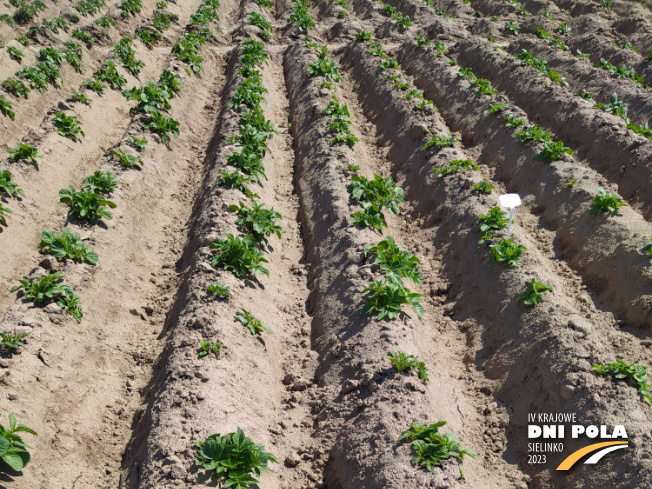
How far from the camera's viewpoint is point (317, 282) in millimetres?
8602

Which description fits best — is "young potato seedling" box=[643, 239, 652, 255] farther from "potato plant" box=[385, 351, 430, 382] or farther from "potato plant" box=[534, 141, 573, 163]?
"potato plant" box=[385, 351, 430, 382]

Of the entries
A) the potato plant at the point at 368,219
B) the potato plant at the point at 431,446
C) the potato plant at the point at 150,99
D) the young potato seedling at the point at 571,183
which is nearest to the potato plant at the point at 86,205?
the potato plant at the point at 150,99

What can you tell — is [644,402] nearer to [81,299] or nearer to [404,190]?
[404,190]

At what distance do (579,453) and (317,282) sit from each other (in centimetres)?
489

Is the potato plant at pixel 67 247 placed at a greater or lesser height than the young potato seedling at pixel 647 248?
lesser

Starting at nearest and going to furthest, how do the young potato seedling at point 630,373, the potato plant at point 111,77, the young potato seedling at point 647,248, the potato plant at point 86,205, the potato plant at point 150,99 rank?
the young potato seedling at point 630,373, the young potato seedling at point 647,248, the potato plant at point 86,205, the potato plant at point 150,99, the potato plant at point 111,77

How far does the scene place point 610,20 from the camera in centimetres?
2302

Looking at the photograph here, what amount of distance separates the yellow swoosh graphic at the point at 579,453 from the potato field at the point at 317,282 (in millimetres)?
66

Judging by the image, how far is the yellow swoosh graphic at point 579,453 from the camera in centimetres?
560

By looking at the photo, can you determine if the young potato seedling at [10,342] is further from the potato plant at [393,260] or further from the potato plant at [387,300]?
the potato plant at [393,260]

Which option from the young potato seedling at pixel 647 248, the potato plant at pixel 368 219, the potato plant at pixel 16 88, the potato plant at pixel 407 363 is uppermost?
the potato plant at pixel 16 88

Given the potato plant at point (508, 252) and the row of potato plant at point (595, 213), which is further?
the potato plant at point (508, 252)

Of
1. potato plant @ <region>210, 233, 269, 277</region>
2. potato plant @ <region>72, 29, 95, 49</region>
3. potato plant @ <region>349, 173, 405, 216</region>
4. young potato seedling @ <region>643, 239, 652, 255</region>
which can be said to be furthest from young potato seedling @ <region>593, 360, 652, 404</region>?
potato plant @ <region>72, 29, 95, 49</region>

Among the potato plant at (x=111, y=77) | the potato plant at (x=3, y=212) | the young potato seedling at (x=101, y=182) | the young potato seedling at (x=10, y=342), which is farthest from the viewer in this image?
the potato plant at (x=111, y=77)
